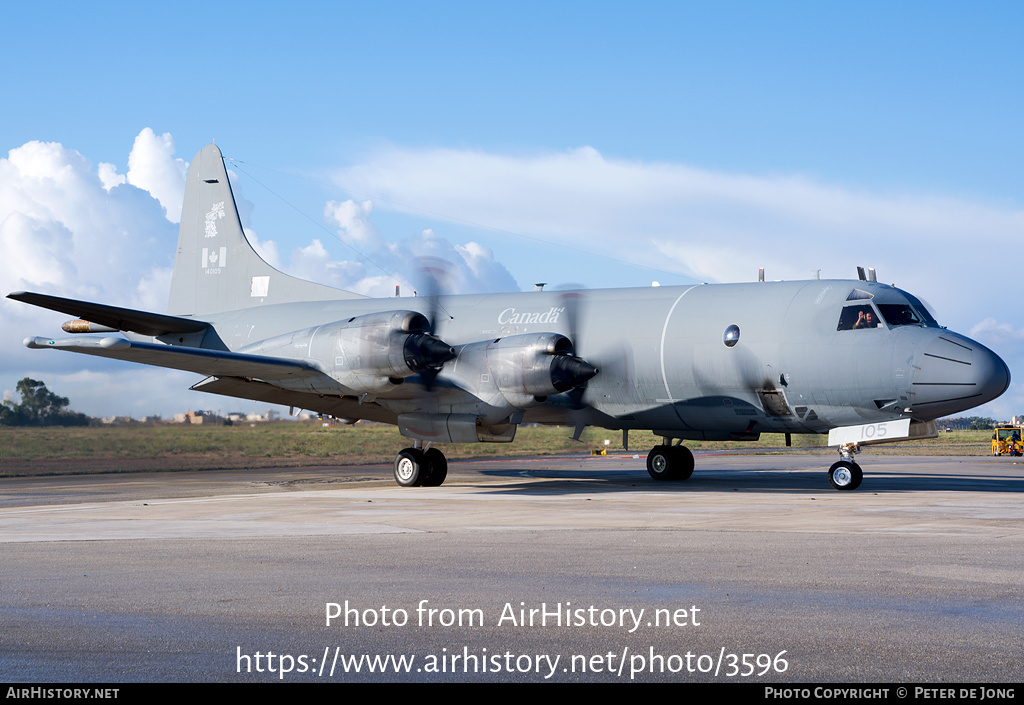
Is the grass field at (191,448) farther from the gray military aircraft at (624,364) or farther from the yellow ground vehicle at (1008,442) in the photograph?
the yellow ground vehicle at (1008,442)

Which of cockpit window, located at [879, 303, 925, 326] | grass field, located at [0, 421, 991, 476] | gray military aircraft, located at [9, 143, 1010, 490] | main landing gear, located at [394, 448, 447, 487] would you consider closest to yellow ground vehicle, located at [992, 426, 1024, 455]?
grass field, located at [0, 421, 991, 476]

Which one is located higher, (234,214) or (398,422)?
(234,214)

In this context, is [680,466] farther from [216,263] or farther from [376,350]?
[216,263]

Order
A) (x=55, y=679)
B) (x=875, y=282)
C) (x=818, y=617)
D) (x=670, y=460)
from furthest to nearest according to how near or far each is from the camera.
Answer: (x=670, y=460), (x=875, y=282), (x=818, y=617), (x=55, y=679)

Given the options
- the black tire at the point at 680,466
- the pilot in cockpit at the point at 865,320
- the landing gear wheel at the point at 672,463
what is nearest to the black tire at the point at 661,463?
the landing gear wheel at the point at 672,463

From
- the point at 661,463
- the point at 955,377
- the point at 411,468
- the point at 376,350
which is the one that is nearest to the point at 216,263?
the point at 376,350

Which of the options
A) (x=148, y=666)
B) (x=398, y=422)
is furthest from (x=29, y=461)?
(x=148, y=666)

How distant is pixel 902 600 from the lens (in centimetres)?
784

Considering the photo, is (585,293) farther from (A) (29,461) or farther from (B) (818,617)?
(A) (29,461)

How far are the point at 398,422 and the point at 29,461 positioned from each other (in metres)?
17.5

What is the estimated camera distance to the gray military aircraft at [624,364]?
1889cm

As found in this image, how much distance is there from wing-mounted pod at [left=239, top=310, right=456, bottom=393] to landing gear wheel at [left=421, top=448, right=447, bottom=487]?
7.38ft

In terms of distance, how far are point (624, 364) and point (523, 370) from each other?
2575 mm

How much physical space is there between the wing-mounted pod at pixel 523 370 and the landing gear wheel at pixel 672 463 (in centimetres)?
433
